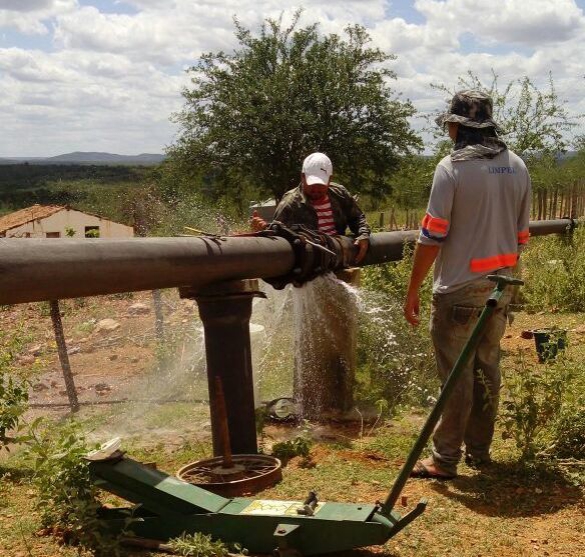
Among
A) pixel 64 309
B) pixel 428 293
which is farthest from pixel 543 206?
pixel 428 293

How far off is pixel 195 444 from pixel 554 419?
2.26m

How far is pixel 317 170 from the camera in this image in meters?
5.98

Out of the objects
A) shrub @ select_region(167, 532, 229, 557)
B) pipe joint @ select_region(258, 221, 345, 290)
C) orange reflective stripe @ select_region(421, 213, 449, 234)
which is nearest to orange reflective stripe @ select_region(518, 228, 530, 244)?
orange reflective stripe @ select_region(421, 213, 449, 234)

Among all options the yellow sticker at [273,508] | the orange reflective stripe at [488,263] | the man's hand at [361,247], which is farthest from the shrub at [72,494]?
the man's hand at [361,247]

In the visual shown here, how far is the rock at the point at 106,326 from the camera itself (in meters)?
11.8

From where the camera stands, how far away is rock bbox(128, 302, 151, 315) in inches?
517

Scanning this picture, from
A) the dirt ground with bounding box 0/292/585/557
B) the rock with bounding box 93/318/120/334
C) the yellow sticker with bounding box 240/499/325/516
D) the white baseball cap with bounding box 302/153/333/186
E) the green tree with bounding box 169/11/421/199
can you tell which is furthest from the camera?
the green tree with bounding box 169/11/421/199

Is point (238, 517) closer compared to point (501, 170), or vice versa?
point (238, 517)

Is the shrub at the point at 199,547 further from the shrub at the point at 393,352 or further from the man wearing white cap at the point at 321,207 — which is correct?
the shrub at the point at 393,352

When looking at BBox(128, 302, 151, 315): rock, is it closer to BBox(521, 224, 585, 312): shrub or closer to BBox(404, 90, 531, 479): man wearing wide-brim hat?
BBox(521, 224, 585, 312): shrub

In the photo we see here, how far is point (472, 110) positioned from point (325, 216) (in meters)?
1.88

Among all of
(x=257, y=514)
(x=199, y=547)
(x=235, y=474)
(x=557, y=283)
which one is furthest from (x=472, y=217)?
(x=557, y=283)

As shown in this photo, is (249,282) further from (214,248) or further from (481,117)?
(481,117)

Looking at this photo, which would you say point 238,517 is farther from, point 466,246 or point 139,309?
point 139,309
